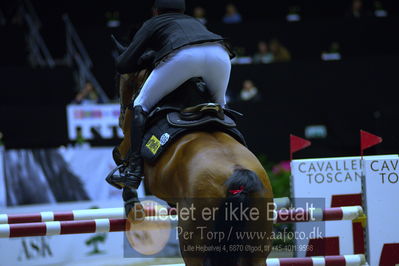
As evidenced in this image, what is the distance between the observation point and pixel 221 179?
4.30 metres

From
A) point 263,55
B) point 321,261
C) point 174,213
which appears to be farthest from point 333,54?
point 174,213

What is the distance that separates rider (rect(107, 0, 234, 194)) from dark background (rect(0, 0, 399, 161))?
17.3 ft

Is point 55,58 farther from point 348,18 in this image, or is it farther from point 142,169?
point 142,169

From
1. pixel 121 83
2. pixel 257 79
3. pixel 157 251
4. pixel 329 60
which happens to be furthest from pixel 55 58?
pixel 121 83

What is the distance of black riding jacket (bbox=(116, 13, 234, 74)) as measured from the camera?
509 centimetres

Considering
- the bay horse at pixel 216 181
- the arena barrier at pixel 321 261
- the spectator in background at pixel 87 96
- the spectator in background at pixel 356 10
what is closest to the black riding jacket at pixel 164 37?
the bay horse at pixel 216 181

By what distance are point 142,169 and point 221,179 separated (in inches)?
38.2

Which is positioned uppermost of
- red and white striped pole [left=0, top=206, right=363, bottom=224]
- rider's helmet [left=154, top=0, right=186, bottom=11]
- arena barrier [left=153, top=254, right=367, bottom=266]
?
rider's helmet [left=154, top=0, right=186, bottom=11]

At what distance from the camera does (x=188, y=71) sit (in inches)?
200

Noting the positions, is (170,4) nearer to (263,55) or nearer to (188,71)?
(188,71)

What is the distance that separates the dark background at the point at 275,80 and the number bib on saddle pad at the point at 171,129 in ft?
17.9

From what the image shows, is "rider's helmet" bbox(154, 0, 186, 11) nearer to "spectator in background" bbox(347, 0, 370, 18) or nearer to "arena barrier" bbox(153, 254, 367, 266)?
"arena barrier" bbox(153, 254, 367, 266)

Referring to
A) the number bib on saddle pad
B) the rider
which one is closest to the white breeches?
the rider

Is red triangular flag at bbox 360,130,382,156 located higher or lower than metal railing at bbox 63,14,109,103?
lower
